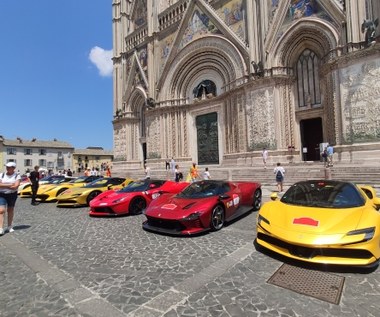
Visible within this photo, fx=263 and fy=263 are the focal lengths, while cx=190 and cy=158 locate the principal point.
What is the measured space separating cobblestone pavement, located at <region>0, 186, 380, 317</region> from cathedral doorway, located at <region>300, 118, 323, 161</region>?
604 inches

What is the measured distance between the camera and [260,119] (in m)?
18.9

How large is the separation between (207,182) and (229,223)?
1.25 m

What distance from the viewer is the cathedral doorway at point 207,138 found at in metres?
23.6

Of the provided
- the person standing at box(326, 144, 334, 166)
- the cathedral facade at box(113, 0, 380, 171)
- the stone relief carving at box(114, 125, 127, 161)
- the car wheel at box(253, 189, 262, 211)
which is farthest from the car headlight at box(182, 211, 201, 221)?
the stone relief carving at box(114, 125, 127, 161)

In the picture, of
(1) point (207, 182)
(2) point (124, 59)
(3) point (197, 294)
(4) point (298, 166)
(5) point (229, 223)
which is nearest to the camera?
(3) point (197, 294)

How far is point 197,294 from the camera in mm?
3201

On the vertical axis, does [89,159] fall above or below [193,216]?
above

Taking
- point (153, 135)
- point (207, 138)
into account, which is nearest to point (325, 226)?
point (207, 138)

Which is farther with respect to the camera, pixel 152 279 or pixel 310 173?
pixel 310 173

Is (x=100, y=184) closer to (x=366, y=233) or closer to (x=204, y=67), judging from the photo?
(x=366, y=233)

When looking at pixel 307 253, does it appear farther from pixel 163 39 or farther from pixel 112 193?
pixel 163 39

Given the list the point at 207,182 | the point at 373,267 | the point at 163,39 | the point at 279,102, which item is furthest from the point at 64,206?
the point at 163,39

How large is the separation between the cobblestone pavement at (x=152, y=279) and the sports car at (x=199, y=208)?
10.9 inches

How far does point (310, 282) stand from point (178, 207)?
319 centimetres
